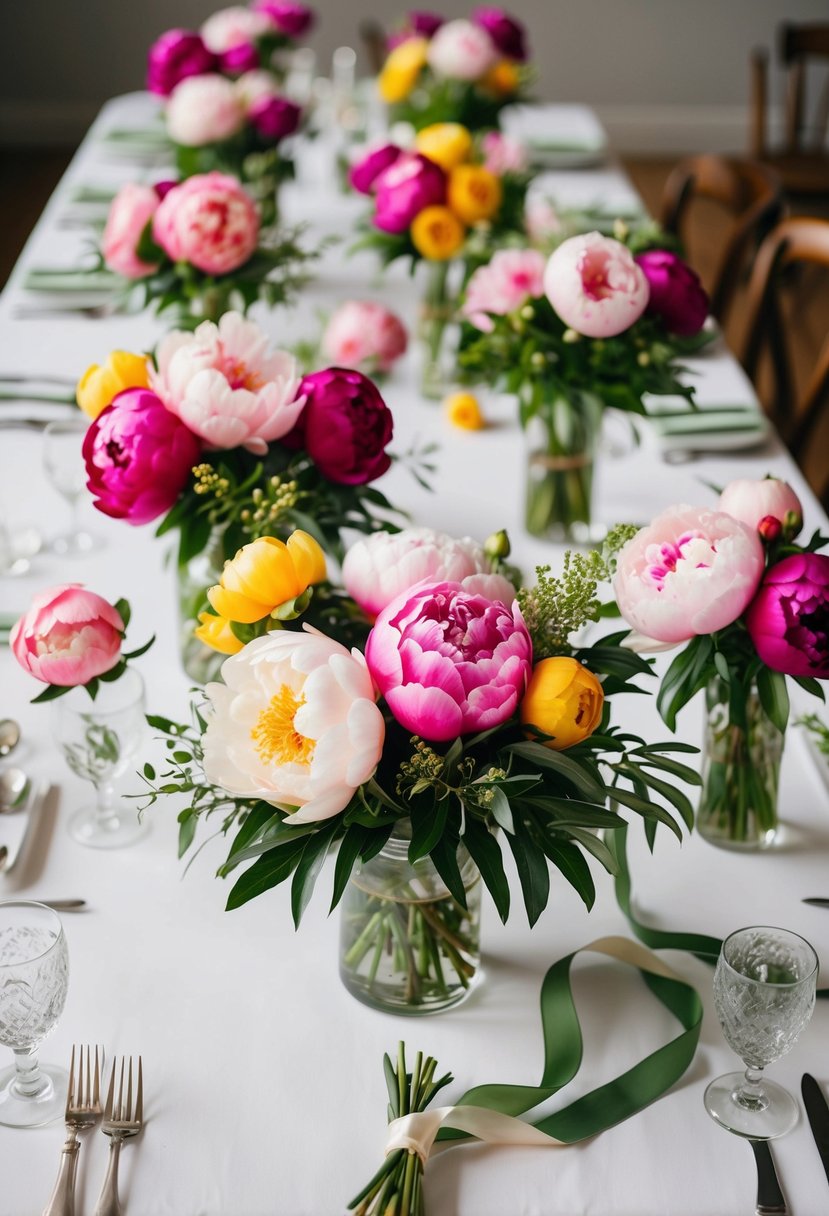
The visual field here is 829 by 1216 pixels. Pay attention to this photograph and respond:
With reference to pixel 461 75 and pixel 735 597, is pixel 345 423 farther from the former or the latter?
pixel 461 75

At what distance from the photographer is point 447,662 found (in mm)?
848

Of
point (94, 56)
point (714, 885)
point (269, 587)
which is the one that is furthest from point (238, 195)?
point (94, 56)

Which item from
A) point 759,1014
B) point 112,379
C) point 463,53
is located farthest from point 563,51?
point 759,1014

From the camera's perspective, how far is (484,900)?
1182 mm

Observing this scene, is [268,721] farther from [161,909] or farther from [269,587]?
[161,909]

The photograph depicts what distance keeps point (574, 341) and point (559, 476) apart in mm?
246

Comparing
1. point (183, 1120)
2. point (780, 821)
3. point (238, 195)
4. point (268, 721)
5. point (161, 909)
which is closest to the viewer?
point (268, 721)

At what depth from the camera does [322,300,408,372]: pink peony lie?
2098mm

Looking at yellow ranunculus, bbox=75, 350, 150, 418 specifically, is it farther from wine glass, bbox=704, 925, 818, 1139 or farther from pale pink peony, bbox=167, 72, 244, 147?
pale pink peony, bbox=167, 72, 244, 147

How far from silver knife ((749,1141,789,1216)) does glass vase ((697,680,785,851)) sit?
0.35 meters

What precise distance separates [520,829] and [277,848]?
17 centimetres

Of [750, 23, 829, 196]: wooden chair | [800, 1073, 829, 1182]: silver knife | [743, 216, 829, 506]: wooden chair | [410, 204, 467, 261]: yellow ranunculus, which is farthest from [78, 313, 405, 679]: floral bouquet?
[750, 23, 829, 196]: wooden chair

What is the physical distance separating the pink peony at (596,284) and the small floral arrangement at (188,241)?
497mm

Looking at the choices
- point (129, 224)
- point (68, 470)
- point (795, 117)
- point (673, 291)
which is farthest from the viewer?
point (795, 117)
